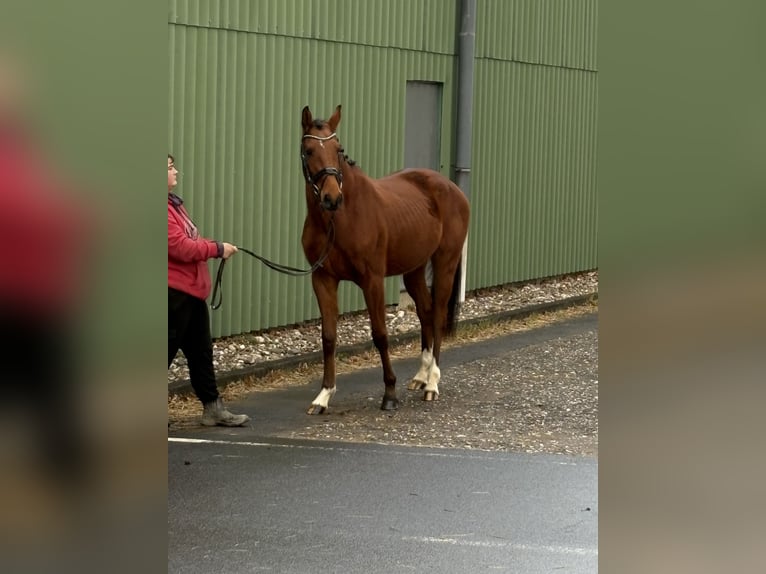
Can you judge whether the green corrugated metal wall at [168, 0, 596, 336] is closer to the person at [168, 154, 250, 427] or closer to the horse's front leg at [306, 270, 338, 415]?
the horse's front leg at [306, 270, 338, 415]

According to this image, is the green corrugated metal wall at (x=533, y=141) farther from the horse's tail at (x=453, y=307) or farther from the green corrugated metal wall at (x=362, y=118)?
the horse's tail at (x=453, y=307)

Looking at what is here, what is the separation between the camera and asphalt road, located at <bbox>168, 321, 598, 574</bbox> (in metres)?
6.61

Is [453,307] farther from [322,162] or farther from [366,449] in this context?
[366,449]

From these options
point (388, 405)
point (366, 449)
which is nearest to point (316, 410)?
point (388, 405)

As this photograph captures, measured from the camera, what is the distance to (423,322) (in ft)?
39.2

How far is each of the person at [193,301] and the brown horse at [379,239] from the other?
0.92 m

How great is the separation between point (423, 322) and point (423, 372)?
0.47m

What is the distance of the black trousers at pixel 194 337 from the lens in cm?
967

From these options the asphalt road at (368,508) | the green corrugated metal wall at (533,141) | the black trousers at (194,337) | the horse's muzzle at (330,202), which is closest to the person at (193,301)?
the black trousers at (194,337)

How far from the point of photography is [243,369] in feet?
39.9
